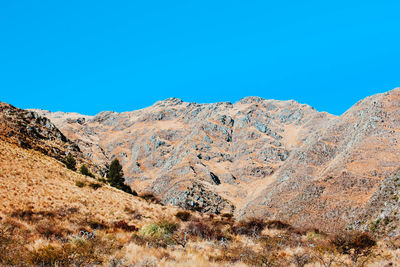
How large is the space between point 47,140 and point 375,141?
96.6m

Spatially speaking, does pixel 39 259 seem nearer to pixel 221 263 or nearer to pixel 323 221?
pixel 221 263

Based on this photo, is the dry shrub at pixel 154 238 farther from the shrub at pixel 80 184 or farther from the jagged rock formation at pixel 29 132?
the jagged rock formation at pixel 29 132

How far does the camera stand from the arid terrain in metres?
12.9

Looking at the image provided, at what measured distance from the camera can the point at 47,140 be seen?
196 ft

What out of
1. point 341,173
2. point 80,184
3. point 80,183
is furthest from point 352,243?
point 341,173

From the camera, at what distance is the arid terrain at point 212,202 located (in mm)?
12898

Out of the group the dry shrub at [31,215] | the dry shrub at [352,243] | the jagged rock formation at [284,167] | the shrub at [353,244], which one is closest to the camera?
the shrub at [353,244]

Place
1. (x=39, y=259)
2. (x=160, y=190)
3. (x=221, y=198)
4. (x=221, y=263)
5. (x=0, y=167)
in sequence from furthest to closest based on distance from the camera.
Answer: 1. (x=160, y=190)
2. (x=221, y=198)
3. (x=0, y=167)
4. (x=221, y=263)
5. (x=39, y=259)

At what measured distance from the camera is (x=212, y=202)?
107 meters

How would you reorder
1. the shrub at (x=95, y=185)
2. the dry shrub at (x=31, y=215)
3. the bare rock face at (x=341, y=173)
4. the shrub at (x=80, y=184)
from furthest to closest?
the bare rock face at (x=341, y=173), the shrub at (x=95, y=185), the shrub at (x=80, y=184), the dry shrub at (x=31, y=215)

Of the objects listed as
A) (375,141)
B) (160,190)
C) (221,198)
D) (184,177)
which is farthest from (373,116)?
(160,190)

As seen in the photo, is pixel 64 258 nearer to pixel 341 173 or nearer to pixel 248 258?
pixel 248 258

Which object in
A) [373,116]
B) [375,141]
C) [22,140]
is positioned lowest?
[22,140]

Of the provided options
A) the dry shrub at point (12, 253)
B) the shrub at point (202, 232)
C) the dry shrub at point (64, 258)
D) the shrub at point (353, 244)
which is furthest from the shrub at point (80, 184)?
the shrub at point (353, 244)
